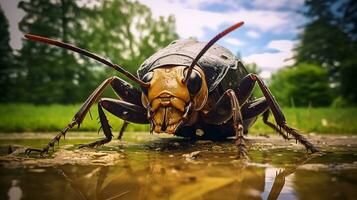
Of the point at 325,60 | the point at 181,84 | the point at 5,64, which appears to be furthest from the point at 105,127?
the point at 325,60

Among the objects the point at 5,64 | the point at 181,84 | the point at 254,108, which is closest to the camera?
the point at 181,84

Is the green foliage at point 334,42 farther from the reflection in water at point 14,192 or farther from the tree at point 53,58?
the reflection in water at point 14,192

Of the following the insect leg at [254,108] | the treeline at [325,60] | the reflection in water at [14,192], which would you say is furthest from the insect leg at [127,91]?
the treeline at [325,60]

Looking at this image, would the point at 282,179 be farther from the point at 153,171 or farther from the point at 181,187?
the point at 153,171

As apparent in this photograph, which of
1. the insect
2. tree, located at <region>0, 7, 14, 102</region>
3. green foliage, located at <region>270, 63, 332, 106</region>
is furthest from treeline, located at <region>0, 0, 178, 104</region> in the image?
the insect

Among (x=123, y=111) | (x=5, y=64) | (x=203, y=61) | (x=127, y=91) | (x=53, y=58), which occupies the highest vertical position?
(x=53, y=58)

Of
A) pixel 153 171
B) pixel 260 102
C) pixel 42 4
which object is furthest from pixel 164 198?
pixel 42 4

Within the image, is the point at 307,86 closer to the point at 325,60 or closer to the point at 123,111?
the point at 325,60
